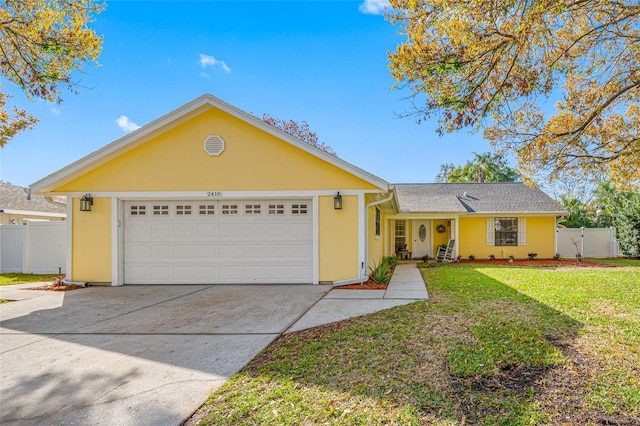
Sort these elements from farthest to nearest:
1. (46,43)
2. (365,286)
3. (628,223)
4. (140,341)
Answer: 1. (628,223)
2. (365,286)
3. (46,43)
4. (140,341)

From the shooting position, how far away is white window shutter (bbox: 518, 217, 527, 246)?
16922 millimetres

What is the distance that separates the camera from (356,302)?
22.9 ft

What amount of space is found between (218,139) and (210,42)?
15.1ft

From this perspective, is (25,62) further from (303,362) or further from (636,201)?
(636,201)

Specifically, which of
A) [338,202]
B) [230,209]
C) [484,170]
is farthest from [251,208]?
[484,170]

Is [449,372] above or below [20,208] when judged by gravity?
below

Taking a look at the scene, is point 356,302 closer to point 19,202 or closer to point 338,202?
point 338,202

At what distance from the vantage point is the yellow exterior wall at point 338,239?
898 cm

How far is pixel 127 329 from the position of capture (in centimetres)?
538

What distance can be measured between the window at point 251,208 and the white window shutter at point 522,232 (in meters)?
13.2

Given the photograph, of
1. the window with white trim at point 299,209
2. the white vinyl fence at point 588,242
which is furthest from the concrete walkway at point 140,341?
the white vinyl fence at point 588,242

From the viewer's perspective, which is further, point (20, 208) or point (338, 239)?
point (20, 208)

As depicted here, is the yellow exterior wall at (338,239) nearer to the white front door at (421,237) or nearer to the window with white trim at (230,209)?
the window with white trim at (230,209)

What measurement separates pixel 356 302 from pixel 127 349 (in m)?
3.94
